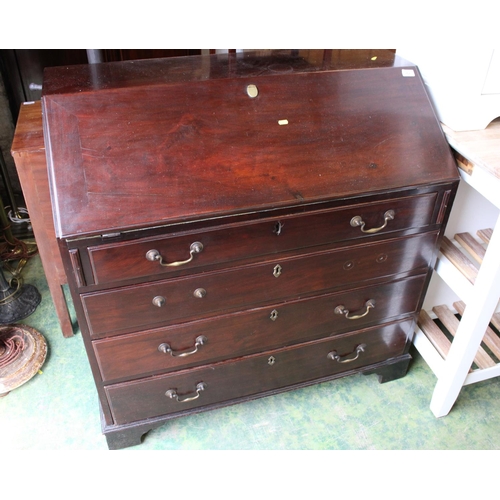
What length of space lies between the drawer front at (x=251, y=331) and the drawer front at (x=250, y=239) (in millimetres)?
222

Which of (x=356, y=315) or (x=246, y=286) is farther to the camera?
(x=356, y=315)

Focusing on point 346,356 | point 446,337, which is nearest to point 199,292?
point 346,356

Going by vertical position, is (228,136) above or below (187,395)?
above

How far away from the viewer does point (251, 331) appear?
4.83 ft

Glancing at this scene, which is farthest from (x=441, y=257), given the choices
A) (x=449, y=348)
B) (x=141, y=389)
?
(x=141, y=389)

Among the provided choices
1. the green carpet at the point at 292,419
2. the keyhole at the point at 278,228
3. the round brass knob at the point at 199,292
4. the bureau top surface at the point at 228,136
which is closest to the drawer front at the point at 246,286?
the round brass knob at the point at 199,292

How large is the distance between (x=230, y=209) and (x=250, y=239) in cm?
12

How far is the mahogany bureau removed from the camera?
116 centimetres

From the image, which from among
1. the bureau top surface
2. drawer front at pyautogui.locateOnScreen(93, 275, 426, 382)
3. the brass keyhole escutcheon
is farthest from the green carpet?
the brass keyhole escutcheon

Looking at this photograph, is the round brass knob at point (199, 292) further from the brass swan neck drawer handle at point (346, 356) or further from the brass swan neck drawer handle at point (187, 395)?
the brass swan neck drawer handle at point (346, 356)

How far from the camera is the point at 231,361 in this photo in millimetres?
1522

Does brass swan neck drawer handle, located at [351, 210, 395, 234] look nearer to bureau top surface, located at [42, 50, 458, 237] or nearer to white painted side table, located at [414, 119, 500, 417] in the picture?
bureau top surface, located at [42, 50, 458, 237]

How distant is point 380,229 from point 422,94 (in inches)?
17.0

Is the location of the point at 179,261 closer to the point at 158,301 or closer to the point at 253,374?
the point at 158,301
